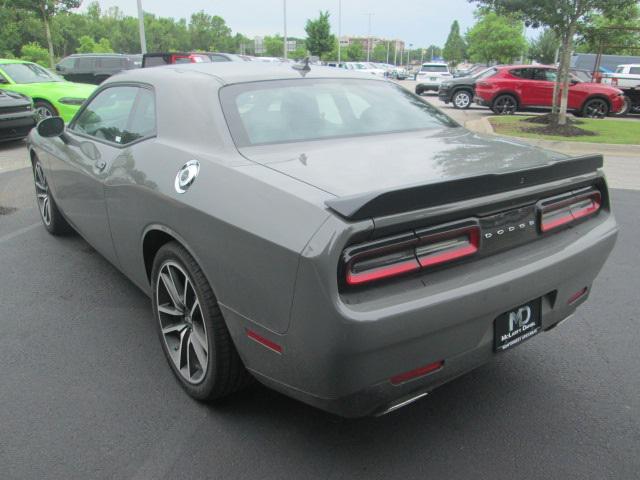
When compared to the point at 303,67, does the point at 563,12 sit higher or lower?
higher

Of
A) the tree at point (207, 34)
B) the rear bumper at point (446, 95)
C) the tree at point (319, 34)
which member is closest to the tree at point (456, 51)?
the tree at point (207, 34)

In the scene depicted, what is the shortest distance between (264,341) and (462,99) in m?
18.9

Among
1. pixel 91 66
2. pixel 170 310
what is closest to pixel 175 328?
pixel 170 310

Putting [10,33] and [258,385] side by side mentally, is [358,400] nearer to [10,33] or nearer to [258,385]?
[258,385]

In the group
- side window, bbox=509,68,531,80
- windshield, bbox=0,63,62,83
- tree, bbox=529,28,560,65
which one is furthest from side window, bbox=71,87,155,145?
tree, bbox=529,28,560,65

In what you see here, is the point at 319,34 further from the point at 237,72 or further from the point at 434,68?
the point at 237,72

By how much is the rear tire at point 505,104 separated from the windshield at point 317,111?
562 inches

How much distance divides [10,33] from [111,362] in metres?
40.0

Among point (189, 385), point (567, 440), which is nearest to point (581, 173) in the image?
point (567, 440)

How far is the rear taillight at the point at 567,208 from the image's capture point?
2407 millimetres

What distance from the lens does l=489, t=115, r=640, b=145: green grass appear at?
36.0ft

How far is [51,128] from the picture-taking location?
12.9 feet

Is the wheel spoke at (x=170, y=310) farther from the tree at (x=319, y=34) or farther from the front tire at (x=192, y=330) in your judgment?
the tree at (x=319, y=34)

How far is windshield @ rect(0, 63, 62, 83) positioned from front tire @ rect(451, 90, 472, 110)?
1299cm
